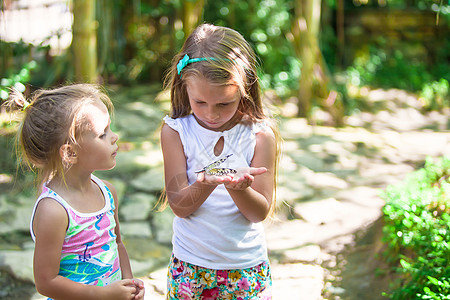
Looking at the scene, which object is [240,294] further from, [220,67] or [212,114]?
[220,67]

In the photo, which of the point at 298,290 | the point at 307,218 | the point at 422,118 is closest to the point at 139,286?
the point at 298,290

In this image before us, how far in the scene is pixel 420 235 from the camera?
2271 mm

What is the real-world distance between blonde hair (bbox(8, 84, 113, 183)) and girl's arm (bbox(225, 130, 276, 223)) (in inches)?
19.5

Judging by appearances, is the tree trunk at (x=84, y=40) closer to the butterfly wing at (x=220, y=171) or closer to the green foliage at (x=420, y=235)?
the green foliage at (x=420, y=235)

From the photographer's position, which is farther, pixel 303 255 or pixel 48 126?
pixel 303 255

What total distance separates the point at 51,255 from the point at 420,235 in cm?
170

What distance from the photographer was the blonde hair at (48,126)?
1.39 metres

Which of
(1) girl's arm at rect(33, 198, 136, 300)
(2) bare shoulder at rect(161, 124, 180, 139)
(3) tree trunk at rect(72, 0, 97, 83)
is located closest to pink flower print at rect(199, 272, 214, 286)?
(1) girl's arm at rect(33, 198, 136, 300)

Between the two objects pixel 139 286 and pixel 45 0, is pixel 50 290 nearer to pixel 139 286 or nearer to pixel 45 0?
pixel 139 286

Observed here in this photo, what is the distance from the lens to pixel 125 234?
3.06m

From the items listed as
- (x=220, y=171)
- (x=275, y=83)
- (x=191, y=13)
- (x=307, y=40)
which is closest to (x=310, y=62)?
(x=307, y=40)

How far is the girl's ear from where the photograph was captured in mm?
1392

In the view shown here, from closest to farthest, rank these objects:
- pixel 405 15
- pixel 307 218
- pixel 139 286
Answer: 1. pixel 139 286
2. pixel 307 218
3. pixel 405 15

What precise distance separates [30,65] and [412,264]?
116 inches
